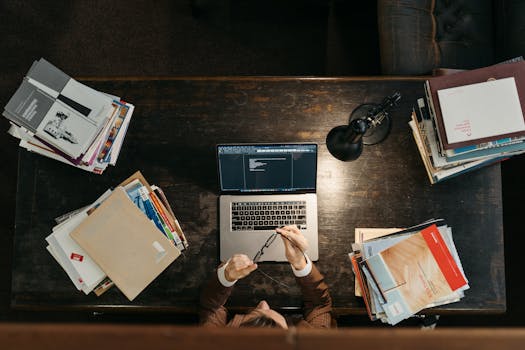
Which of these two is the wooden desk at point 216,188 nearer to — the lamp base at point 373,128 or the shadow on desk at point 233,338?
the lamp base at point 373,128

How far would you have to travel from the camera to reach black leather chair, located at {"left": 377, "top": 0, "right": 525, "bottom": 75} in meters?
1.92

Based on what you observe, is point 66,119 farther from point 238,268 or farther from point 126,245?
point 238,268

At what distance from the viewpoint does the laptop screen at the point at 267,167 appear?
1.50 metres

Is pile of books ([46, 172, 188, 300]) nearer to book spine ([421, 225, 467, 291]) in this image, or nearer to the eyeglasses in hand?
the eyeglasses in hand

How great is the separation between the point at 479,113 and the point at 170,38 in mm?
1748

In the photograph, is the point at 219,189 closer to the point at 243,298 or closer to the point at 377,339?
the point at 243,298

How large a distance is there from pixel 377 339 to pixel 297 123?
3.77ft

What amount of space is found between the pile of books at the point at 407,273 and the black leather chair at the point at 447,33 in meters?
0.80

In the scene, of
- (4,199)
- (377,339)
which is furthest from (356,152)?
(4,199)

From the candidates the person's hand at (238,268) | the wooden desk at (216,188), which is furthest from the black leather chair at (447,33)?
the person's hand at (238,268)

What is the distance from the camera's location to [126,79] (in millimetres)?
1643

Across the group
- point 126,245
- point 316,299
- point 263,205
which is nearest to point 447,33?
point 263,205

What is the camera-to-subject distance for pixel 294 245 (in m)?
1.48

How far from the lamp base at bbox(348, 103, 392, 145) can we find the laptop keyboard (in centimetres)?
34
